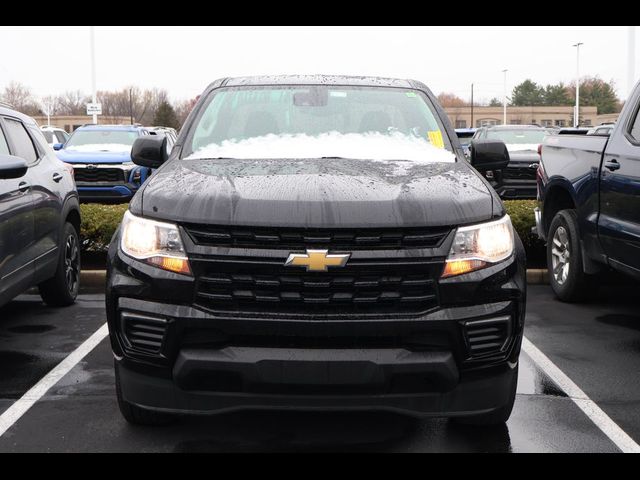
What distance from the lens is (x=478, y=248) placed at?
3.34 metres

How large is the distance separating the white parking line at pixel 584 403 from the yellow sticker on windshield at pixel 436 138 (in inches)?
65.0

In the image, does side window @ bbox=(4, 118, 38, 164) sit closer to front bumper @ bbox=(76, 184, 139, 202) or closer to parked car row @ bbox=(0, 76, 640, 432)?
parked car row @ bbox=(0, 76, 640, 432)

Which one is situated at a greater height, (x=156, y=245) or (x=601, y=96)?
(x=601, y=96)

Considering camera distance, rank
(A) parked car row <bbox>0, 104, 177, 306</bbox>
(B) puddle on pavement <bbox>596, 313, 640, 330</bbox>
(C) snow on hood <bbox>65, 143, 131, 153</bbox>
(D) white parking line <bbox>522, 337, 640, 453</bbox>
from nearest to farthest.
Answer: (D) white parking line <bbox>522, 337, 640, 453</bbox> < (A) parked car row <bbox>0, 104, 177, 306</bbox> < (B) puddle on pavement <bbox>596, 313, 640, 330</bbox> < (C) snow on hood <bbox>65, 143, 131, 153</bbox>

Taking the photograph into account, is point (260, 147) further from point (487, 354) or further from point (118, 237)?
point (487, 354)

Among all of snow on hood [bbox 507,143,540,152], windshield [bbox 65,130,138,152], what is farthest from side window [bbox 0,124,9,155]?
snow on hood [bbox 507,143,540,152]

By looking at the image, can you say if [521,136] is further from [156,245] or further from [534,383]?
[156,245]

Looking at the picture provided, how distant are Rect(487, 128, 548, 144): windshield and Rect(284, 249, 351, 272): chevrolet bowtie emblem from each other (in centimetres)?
1426

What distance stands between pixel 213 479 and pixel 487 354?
51.8 inches

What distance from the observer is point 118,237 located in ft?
11.7

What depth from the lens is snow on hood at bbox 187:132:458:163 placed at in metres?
4.21

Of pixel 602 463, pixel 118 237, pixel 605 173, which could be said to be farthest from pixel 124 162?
pixel 602 463

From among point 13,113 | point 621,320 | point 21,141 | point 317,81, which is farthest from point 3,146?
point 621,320

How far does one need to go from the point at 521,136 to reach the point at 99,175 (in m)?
9.02
